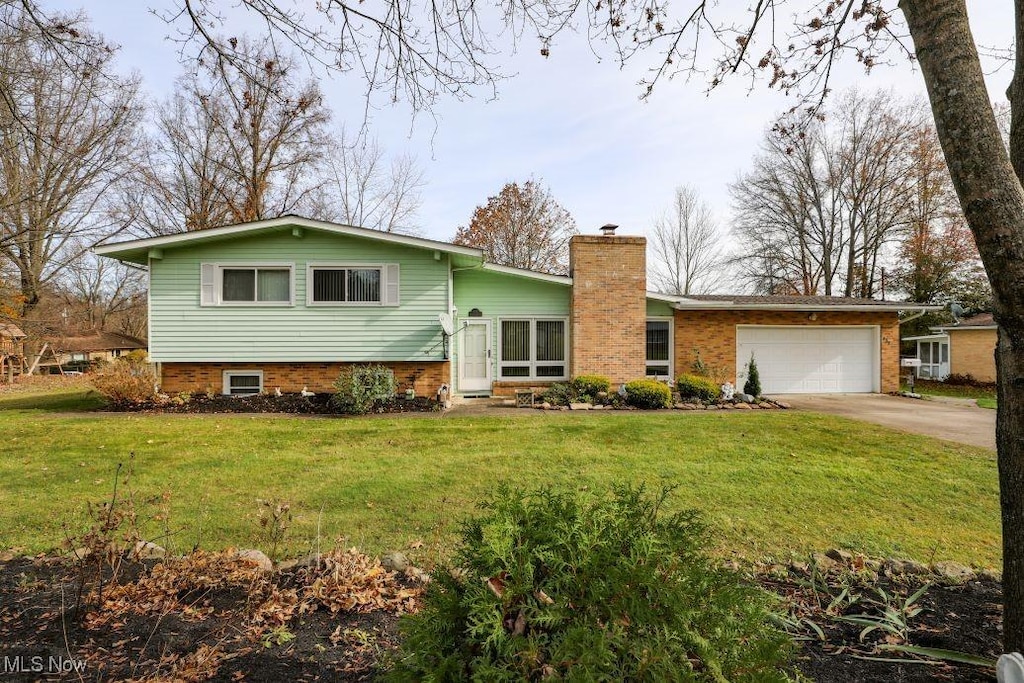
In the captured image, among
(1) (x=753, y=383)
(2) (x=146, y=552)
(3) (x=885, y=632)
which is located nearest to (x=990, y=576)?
(3) (x=885, y=632)

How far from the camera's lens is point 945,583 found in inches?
Result: 125

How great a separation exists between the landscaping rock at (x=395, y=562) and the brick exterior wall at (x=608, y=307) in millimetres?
11520

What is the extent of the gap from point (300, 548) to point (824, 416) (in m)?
10.7

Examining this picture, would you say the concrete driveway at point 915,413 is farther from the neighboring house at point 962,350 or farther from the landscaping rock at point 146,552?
the landscaping rock at point 146,552

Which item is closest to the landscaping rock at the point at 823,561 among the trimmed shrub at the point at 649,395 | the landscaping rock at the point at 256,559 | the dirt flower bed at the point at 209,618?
the dirt flower bed at the point at 209,618

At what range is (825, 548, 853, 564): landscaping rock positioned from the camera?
370 cm

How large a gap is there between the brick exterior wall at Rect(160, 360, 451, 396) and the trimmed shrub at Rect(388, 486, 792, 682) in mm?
12153

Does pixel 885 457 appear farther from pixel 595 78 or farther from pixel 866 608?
pixel 595 78

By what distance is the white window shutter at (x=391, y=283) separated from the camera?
13.6 meters

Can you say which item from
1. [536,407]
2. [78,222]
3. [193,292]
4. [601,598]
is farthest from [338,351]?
[78,222]

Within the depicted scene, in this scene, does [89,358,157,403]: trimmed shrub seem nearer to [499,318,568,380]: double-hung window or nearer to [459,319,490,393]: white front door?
[459,319,490,393]: white front door

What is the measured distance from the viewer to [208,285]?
13266 mm

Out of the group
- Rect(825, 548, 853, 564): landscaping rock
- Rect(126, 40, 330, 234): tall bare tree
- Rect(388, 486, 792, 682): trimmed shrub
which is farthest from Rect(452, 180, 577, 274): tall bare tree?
Rect(388, 486, 792, 682): trimmed shrub

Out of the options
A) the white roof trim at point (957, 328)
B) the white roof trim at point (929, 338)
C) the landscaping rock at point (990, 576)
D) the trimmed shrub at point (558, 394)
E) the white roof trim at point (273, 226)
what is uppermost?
the white roof trim at point (273, 226)
